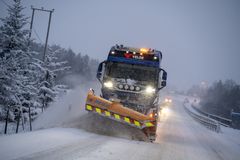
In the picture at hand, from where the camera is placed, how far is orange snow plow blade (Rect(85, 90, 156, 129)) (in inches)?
372

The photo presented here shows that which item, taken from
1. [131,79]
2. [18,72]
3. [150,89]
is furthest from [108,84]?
[18,72]

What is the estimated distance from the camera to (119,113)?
9773 millimetres

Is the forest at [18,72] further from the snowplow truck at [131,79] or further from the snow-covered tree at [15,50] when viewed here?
the snowplow truck at [131,79]

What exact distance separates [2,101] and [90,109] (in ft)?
24.8

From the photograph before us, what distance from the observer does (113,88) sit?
11477mm

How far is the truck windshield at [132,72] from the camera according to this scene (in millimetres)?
11859

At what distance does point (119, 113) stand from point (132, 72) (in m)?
2.74

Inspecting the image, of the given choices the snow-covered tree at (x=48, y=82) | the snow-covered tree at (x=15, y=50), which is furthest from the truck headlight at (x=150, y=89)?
the snow-covered tree at (x=48, y=82)

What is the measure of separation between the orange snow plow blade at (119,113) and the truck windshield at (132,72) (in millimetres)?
2063

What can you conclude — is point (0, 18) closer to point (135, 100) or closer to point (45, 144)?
point (135, 100)

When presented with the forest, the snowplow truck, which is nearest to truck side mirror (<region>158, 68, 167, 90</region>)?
the snowplow truck

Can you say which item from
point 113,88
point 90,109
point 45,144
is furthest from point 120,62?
point 45,144

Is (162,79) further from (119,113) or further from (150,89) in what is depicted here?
(119,113)

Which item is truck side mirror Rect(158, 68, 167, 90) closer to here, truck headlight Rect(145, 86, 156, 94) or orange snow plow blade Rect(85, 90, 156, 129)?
truck headlight Rect(145, 86, 156, 94)
